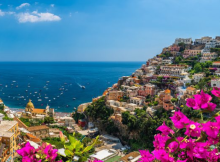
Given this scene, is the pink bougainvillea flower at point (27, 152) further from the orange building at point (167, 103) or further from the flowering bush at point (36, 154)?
the orange building at point (167, 103)

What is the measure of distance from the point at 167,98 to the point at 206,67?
1440 cm

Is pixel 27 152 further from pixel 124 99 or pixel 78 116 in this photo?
pixel 78 116

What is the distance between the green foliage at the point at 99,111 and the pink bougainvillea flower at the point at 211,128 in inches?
1034

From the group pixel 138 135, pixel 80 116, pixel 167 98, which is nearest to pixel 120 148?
pixel 138 135

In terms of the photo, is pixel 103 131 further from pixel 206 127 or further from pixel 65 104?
pixel 206 127

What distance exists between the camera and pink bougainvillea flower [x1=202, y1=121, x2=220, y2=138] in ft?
6.12

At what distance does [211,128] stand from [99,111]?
27.5 m

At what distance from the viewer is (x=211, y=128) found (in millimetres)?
1871

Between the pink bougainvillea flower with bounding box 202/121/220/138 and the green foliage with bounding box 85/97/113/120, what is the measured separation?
2627 centimetres

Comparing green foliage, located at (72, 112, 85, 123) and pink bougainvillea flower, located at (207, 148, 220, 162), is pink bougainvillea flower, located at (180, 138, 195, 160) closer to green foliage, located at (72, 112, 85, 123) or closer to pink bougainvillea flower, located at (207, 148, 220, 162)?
pink bougainvillea flower, located at (207, 148, 220, 162)

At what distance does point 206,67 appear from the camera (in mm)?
35531

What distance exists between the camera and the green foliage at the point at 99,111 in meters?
28.1

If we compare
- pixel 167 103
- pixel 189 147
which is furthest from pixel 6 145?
pixel 167 103

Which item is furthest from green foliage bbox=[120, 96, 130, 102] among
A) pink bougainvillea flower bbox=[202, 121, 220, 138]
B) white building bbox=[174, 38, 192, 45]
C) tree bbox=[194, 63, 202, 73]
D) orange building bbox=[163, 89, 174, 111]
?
pink bougainvillea flower bbox=[202, 121, 220, 138]
